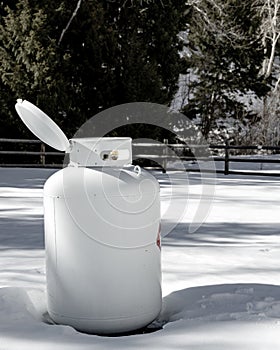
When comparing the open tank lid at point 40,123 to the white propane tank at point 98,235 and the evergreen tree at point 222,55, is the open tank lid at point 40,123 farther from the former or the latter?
the evergreen tree at point 222,55

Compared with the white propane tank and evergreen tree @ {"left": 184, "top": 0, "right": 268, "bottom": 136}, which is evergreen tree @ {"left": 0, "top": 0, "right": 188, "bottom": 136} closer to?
evergreen tree @ {"left": 184, "top": 0, "right": 268, "bottom": 136}

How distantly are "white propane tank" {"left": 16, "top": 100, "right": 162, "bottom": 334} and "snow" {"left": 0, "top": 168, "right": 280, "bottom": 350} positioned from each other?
15 centimetres

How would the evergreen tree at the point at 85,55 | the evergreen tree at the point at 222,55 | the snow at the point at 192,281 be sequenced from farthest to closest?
the evergreen tree at the point at 222,55, the evergreen tree at the point at 85,55, the snow at the point at 192,281

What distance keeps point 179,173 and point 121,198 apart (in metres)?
10.9

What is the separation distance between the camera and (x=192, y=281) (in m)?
4.07

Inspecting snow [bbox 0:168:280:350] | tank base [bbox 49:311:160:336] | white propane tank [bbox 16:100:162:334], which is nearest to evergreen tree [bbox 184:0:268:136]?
snow [bbox 0:168:280:350]

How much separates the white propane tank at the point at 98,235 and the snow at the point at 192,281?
6.0 inches

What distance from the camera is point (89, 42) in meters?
15.3

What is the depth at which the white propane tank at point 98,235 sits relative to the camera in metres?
3.01

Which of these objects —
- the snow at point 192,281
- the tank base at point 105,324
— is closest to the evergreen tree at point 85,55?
the snow at point 192,281

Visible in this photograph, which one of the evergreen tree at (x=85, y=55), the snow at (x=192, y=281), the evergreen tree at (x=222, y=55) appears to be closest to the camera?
the snow at (x=192, y=281)

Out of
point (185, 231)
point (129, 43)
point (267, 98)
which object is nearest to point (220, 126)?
point (267, 98)

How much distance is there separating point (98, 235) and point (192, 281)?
1305mm

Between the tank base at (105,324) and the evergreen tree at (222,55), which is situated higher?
the evergreen tree at (222,55)
